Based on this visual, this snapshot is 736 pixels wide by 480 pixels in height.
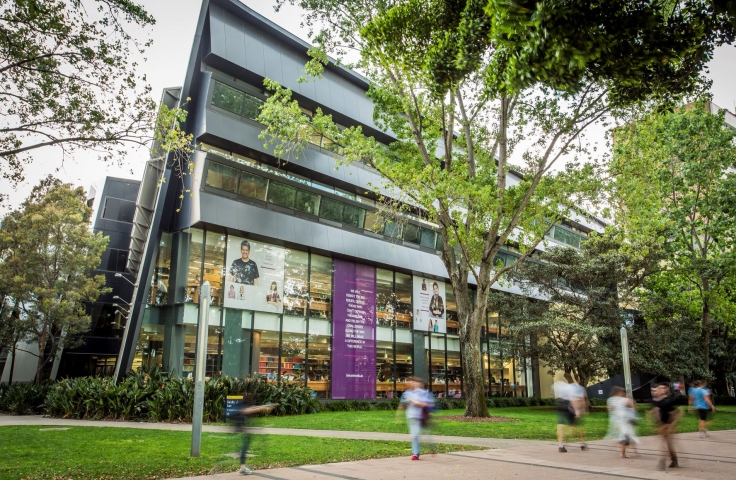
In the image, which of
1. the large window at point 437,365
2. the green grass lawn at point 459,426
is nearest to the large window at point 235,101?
the green grass lawn at point 459,426

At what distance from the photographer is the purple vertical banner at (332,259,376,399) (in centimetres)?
2431

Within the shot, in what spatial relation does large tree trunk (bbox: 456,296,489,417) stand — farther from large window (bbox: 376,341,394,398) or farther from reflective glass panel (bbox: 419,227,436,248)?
reflective glass panel (bbox: 419,227,436,248)

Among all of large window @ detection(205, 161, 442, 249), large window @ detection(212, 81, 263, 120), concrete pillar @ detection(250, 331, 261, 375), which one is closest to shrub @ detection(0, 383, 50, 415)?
concrete pillar @ detection(250, 331, 261, 375)

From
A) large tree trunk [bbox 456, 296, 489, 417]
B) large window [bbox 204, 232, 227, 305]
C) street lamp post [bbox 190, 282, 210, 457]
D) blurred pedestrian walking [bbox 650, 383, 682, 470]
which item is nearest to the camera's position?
Result: blurred pedestrian walking [bbox 650, 383, 682, 470]

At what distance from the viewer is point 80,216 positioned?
29.9 m

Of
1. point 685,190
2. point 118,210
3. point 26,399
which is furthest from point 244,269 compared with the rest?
point 118,210

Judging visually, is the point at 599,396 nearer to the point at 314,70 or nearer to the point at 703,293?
the point at 703,293

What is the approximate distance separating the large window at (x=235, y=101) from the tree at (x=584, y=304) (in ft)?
54.2

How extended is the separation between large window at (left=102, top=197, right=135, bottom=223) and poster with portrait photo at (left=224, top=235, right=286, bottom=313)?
2066 cm

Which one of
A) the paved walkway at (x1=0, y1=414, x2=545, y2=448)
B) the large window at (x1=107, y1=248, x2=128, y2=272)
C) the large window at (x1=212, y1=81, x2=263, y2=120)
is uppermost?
the large window at (x1=212, y1=81, x2=263, y2=120)

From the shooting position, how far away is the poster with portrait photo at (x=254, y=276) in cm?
2136

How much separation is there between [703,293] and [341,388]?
752 inches

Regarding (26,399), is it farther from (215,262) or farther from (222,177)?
(222,177)

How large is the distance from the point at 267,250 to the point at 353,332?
5981mm
